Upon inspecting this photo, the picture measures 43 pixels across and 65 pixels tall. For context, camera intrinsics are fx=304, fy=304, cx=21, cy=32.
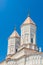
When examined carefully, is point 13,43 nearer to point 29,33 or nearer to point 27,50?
point 29,33

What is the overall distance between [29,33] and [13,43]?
264 inches

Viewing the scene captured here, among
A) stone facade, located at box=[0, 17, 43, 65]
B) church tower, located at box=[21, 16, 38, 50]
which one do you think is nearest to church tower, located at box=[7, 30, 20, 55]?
stone facade, located at box=[0, 17, 43, 65]

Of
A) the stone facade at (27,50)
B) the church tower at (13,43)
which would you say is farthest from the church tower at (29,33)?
the church tower at (13,43)

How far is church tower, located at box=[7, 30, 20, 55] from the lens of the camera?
2478 inches

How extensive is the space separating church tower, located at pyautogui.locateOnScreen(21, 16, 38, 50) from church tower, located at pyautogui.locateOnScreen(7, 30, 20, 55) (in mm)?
5351

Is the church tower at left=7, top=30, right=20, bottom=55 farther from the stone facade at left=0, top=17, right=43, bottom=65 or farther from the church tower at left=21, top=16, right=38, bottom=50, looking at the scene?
the church tower at left=21, top=16, right=38, bottom=50

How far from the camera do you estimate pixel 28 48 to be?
185ft

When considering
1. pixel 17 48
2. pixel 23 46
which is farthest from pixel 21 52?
pixel 17 48

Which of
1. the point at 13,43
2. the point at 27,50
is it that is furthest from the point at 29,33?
the point at 13,43

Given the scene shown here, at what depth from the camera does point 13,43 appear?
208 ft

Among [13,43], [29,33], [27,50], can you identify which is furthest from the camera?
[13,43]

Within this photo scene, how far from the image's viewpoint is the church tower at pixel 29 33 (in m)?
57.2

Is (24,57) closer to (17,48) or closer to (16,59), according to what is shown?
(16,59)

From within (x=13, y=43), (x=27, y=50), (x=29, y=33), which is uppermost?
(x=29, y=33)
